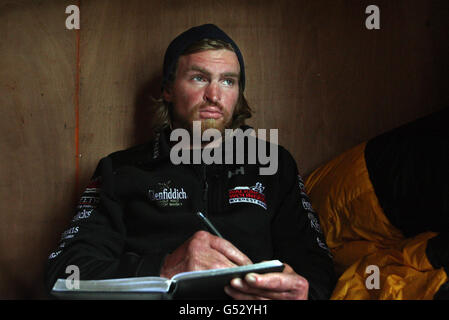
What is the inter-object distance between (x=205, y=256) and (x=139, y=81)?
0.86 m

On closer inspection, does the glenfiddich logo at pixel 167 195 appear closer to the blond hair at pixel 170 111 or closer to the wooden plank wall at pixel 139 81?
the blond hair at pixel 170 111

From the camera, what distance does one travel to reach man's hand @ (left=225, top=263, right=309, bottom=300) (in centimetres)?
79

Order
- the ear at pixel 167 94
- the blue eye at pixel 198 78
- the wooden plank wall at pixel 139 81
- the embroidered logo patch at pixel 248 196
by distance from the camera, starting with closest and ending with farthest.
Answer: the embroidered logo patch at pixel 248 196 < the blue eye at pixel 198 78 < the ear at pixel 167 94 < the wooden plank wall at pixel 139 81

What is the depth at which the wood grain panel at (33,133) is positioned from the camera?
1532 millimetres

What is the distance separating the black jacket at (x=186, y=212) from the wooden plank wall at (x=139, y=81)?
37 centimetres

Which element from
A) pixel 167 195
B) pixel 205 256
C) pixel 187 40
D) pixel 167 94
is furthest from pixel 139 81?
pixel 205 256

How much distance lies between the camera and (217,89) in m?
1.23

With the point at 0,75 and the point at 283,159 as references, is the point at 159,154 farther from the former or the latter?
the point at 0,75

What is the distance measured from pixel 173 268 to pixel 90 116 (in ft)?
2.72

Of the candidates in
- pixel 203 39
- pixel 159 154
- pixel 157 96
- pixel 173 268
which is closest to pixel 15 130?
pixel 157 96

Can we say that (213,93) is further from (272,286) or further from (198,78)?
(272,286)

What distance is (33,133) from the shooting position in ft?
5.08
